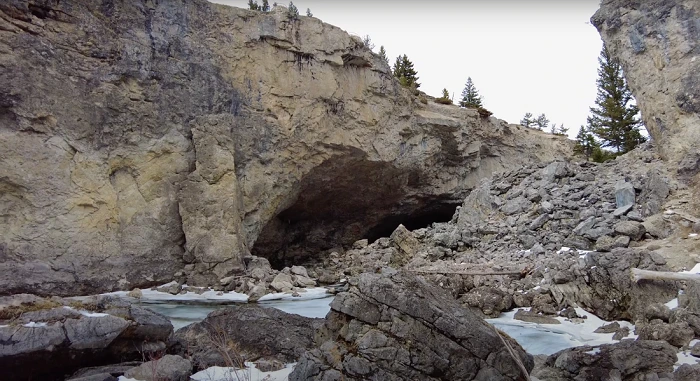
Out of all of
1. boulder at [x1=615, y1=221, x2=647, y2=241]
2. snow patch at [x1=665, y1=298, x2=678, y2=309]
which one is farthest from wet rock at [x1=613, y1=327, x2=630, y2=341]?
boulder at [x1=615, y1=221, x2=647, y2=241]

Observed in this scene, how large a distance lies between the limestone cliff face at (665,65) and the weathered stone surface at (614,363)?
1043cm

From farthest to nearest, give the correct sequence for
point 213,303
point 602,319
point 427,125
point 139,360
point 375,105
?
1. point 427,125
2. point 375,105
3. point 213,303
4. point 602,319
5. point 139,360

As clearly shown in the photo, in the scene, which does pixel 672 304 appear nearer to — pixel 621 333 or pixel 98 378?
pixel 621 333

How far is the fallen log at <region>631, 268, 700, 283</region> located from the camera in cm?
693

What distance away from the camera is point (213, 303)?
1179 centimetres

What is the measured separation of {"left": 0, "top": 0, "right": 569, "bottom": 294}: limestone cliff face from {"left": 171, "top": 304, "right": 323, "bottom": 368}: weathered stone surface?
22.6 ft

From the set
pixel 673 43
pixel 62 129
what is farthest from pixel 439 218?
pixel 62 129

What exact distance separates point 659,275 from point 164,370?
7469mm

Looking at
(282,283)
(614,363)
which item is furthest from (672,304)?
(282,283)

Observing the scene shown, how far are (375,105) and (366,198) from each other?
503 cm

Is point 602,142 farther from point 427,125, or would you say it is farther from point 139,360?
point 139,360

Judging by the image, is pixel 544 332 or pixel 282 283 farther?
pixel 282 283

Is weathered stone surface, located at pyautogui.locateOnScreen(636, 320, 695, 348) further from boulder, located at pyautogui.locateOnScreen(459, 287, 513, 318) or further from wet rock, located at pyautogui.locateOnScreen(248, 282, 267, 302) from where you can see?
wet rock, located at pyautogui.locateOnScreen(248, 282, 267, 302)

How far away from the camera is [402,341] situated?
17.2 ft
